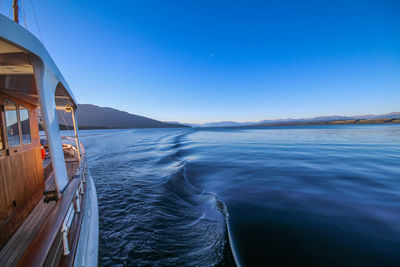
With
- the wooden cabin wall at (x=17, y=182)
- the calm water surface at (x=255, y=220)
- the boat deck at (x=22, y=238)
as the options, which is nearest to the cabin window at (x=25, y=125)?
the wooden cabin wall at (x=17, y=182)

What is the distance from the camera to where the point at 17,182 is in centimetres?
379

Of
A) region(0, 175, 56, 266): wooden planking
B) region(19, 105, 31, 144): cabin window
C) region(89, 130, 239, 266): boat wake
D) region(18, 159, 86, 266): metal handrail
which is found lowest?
region(89, 130, 239, 266): boat wake

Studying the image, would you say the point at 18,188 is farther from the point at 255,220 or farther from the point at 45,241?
the point at 255,220

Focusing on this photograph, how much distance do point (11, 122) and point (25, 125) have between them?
0.85 m

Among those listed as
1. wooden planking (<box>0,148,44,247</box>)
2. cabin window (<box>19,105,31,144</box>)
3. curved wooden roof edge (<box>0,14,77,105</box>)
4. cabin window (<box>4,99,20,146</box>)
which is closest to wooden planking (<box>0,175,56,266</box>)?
wooden planking (<box>0,148,44,247</box>)

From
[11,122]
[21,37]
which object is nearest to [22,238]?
[11,122]

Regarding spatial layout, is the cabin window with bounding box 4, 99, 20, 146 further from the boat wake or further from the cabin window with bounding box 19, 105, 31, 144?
the boat wake

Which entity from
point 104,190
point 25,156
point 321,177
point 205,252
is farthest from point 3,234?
point 321,177

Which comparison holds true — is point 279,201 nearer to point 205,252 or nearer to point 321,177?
point 205,252

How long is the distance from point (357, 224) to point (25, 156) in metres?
9.89

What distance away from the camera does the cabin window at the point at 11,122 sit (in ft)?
12.7

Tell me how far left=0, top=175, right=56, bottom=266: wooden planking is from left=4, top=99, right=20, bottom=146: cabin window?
6.04ft

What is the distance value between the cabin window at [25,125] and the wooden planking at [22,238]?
2205mm

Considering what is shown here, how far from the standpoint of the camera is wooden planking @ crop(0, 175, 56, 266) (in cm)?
238
